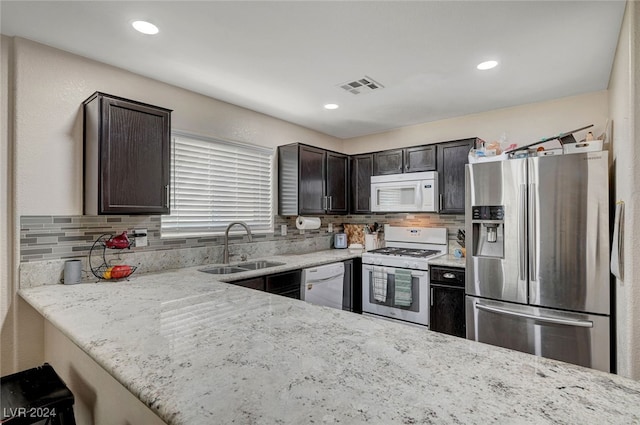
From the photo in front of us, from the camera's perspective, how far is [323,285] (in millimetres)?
3291

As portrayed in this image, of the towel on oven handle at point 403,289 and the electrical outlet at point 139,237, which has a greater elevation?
the electrical outlet at point 139,237

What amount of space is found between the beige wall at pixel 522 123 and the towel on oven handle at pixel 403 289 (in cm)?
170

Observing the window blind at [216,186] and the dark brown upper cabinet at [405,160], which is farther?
the dark brown upper cabinet at [405,160]

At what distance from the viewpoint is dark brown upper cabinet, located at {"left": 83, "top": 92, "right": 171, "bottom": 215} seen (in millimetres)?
2143

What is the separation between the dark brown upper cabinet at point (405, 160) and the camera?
12.1 ft

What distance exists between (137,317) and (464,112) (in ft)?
11.7

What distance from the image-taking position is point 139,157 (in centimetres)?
230

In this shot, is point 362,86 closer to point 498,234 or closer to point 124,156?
point 498,234

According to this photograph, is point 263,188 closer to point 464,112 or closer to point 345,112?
point 345,112

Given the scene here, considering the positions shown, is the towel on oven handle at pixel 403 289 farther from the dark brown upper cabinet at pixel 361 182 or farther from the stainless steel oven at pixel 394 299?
the dark brown upper cabinet at pixel 361 182

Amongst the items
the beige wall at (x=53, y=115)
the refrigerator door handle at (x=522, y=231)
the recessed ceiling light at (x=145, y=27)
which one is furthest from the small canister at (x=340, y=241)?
the recessed ceiling light at (x=145, y=27)

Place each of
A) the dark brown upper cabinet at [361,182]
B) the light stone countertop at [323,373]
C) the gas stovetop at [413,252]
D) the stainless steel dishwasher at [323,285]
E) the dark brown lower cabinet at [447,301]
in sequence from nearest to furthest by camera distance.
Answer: the light stone countertop at [323,373] → the dark brown lower cabinet at [447,301] → the stainless steel dishwasher at [323,285] → the gas stovetop at [413,252] → the dark brown upper cabinet at [361,182]

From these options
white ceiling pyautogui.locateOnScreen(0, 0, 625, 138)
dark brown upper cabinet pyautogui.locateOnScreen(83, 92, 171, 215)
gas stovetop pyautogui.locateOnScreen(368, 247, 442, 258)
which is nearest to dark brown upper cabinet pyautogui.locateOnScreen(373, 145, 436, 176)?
white ceiling pyautogui.locateOnScreen(0, 0, 625, 138)

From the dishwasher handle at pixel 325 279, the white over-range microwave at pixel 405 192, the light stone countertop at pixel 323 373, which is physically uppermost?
the white over-range microwave at pixel 405 192
